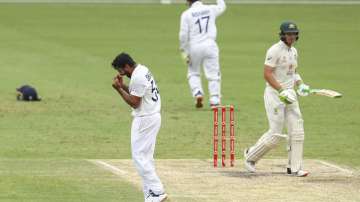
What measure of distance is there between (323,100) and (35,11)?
2172 cm

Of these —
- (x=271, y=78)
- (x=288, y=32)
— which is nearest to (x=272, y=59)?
(x=271, y=78)

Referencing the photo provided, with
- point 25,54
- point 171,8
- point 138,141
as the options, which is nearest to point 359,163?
point 138,141

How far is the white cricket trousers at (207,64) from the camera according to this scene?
2344cm

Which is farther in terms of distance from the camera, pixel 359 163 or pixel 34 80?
pixel 34 80

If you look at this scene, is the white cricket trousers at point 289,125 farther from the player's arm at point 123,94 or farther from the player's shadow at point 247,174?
the player's arm at point 123,94

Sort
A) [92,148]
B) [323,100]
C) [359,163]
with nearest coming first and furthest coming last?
[359,163]
[92,148]
[323,100]

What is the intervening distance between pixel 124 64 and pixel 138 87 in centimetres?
32

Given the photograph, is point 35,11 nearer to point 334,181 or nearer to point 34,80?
point 34,80

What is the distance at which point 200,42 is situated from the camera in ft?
76.8

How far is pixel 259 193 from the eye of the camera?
1444cm

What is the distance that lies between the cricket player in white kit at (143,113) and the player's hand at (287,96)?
266 cm

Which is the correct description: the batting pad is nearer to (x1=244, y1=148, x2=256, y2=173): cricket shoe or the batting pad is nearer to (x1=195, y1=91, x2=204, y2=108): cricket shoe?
(x1=244, y1=148, x2=256, y2=173): cricket shoe

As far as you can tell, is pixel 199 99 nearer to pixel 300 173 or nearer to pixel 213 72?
pixel 213 72

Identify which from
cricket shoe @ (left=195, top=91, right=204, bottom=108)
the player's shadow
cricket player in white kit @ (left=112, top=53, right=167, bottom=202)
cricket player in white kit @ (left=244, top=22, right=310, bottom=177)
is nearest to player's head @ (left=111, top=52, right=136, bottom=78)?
cricket player in white kit @ (left=112, top=53, right=167, bottom=202)
